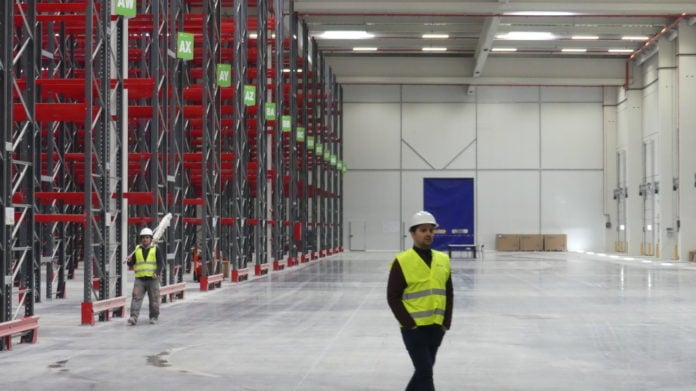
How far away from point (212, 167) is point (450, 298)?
1840cm

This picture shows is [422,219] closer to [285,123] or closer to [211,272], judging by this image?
[211,272]

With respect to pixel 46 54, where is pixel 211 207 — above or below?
below

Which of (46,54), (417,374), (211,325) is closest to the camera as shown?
(417,374)

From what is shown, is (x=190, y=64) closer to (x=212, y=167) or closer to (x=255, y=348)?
(x=212, y=167)

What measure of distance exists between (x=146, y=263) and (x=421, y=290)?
10.4m

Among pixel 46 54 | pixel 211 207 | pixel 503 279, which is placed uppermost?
pixel 46 54

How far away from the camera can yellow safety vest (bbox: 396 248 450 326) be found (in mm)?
7305

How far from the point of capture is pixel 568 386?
1042 cm

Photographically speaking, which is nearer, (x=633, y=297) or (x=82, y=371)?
(x=82, y=371)

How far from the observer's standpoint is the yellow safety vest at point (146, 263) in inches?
669

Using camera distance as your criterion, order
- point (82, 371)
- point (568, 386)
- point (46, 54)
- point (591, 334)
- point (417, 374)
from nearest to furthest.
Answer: point (417, 374), point (568, 386), point (82, 371), point (591, 334), point (46, 54)

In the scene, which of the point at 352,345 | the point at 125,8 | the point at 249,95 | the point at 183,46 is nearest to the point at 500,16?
the point at 249,95

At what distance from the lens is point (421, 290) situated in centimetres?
732

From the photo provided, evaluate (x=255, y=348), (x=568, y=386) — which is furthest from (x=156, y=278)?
(x=568, y=386)
